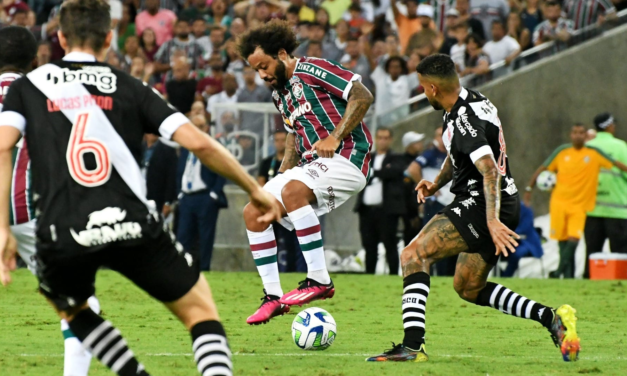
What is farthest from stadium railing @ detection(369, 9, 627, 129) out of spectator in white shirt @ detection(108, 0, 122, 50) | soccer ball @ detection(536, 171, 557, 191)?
spectator in white shirt @ detection(108, 0, 122, 50)

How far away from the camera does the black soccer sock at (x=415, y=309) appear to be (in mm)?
6883

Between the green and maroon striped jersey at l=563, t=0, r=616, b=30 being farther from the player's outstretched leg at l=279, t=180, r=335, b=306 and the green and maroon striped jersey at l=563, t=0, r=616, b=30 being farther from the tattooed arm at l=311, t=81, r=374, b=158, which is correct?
the player's outstretched leg at l=279, t=180, r=335, b=306

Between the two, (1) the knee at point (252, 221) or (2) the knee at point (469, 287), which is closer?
(2) the knee at point (469, 287)

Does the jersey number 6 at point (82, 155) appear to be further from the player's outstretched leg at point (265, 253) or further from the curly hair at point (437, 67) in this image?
the player's outstretched leg at point (265, 253)

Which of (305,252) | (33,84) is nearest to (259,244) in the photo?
(305,252)

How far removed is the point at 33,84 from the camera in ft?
14.9

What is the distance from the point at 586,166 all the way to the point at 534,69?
3.55 m

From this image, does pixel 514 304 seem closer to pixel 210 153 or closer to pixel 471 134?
pixel 471 134

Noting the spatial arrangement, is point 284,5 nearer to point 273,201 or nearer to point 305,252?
point 305,252

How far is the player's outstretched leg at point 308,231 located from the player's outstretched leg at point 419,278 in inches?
47.1

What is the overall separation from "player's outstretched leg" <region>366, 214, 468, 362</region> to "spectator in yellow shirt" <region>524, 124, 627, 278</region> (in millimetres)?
8498

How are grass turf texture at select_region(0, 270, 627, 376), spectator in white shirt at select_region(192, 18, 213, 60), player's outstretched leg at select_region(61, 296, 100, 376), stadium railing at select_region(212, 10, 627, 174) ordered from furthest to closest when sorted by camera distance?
spectator in white shirt at select_region(192, 18, 213, 60), stadium railing at select_region(212, 10, 627, 174), grass turf texture at select_region(0, 270, 627, 376), player's outstretched leg at select_region(61, 296, 100, 376)

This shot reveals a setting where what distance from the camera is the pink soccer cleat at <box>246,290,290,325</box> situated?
7.97 meters

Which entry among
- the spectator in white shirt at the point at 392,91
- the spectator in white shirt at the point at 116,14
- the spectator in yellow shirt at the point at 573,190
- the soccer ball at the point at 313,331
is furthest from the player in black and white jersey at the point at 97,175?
the spectator in white shirt at the point at 116,14
